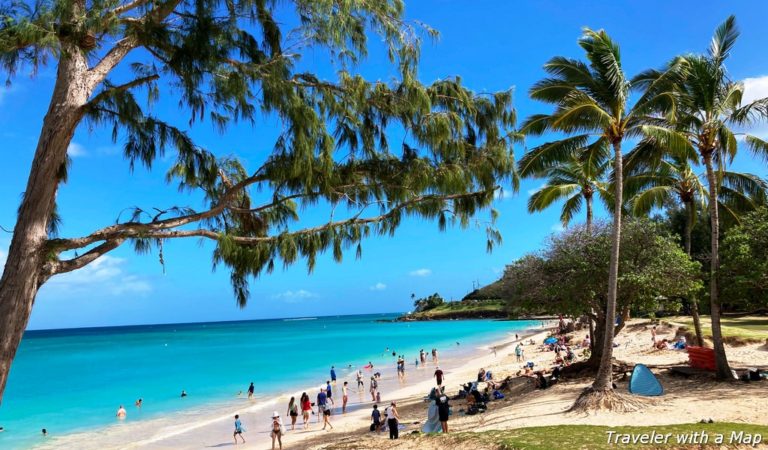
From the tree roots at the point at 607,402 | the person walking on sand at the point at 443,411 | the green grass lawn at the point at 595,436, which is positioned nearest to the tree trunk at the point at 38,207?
the green grass lawn at the point at 595,436

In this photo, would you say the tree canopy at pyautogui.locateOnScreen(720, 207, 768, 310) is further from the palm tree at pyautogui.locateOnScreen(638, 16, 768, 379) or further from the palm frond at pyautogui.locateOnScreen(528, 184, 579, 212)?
the palm frond at pyautogui.locateOnScreen(528, 184, 579, 212)

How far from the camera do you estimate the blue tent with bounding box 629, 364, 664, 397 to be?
12422 mm

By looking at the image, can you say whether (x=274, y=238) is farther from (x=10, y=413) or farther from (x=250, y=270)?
(x=10, y=413)

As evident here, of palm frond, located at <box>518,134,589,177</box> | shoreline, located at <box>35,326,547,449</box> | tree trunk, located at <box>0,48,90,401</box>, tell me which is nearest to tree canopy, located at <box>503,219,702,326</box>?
palm frond, located at <box>518,134,589,177</box>

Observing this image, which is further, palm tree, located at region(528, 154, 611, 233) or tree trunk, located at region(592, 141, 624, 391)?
palm tree, located at region(528, 154, 611, 233)

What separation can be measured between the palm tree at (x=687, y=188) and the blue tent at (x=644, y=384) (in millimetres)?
4526

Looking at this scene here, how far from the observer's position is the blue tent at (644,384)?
12.4 metres

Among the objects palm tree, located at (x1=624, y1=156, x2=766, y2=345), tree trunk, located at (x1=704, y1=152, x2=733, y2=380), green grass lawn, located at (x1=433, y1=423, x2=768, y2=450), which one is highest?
palm tree, located at (x1=624, y1=156, x2=766, y2=345)

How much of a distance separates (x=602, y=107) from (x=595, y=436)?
309 inches

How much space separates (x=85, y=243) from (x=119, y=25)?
2.30 meters

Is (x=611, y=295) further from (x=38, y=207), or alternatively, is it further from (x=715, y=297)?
(x=38, y=207)

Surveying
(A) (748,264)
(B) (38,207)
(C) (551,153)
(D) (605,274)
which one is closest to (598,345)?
(D) (605,274)

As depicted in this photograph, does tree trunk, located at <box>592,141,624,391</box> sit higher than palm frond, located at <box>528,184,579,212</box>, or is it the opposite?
palm frond, located at <box>528,184,579,212</box>

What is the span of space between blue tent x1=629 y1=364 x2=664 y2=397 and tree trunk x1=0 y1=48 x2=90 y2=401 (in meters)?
12.7
